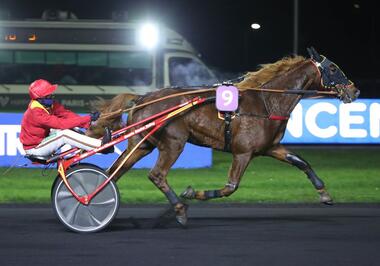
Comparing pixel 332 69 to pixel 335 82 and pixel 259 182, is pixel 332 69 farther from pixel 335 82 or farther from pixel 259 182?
pixel 259 182

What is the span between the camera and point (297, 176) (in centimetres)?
1543

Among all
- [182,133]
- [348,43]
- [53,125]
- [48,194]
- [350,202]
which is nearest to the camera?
[53,125]

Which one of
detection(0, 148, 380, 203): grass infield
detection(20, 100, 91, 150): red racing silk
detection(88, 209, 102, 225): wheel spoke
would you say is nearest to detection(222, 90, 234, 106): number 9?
detection(20, 100, 91, 150): red racing silk

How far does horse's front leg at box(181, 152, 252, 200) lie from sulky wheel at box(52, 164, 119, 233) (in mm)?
829

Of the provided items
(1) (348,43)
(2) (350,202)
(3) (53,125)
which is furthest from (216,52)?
(3) (53,125)

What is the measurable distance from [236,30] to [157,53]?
1905cm

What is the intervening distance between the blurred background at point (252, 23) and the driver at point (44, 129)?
36769mm

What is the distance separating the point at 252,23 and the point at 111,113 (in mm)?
39789

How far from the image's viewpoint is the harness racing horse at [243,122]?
9.58m

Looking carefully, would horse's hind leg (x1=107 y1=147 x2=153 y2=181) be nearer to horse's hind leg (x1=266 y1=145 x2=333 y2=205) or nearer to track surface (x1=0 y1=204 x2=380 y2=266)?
track surface (x1=0 y1=204 x2=380 y2=266)

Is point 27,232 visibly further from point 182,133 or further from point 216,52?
point 216,52

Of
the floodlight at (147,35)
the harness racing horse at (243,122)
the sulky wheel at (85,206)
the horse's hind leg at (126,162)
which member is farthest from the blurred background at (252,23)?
the sulky wheel at (85,206)

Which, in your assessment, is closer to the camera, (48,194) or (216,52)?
(48,194)

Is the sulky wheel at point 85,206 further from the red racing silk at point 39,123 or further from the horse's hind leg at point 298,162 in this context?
the horse's hind leg at point 298,162
